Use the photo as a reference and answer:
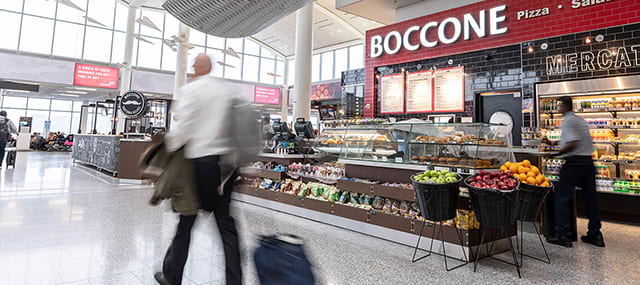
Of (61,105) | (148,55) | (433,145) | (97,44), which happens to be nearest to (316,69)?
(148,55)

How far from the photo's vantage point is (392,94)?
24.8 feet

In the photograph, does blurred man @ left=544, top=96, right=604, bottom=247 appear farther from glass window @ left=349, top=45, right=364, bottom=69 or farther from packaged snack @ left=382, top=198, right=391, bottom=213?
glass window @ left=349, top=45, right=364, bottom=69

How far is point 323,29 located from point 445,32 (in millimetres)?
11554

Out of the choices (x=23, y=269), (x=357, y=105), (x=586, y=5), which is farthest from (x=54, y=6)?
(x=586, y=5)

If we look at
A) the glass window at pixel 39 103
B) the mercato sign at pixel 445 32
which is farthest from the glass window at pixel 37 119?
the mercato sign at pixel 445 32

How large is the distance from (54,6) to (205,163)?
19.9 meters

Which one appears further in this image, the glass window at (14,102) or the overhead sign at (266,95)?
the overhead sign at (266,95)

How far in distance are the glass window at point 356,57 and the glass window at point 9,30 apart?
16165 millimetres

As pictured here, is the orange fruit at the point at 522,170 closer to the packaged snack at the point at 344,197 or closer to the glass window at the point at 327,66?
the packaged snack at the point at 344,197

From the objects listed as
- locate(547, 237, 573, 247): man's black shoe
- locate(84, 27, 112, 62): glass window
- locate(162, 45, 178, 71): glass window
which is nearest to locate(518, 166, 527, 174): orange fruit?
locate(547, 237, 573, 247): man's black shoe

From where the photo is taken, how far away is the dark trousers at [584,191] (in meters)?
3.49

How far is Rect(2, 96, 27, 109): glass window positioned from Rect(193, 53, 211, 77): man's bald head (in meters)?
23.7

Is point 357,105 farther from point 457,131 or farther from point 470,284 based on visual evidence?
point 470,284

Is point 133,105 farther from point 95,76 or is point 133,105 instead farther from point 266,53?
point 266,53
